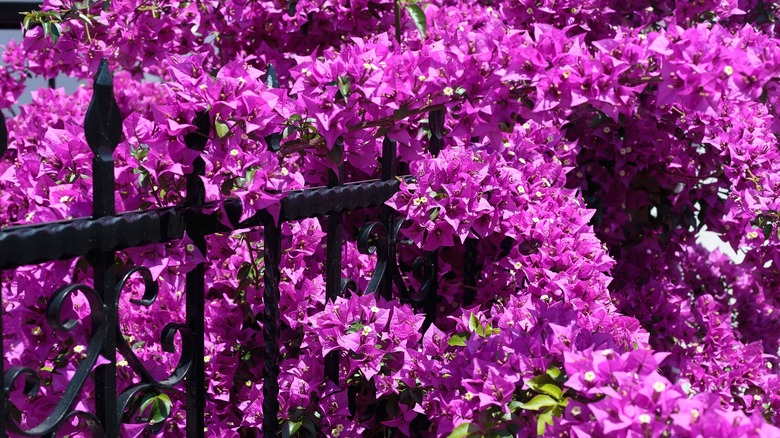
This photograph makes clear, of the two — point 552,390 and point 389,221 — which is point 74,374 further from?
point 389,221

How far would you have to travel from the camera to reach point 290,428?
159cm

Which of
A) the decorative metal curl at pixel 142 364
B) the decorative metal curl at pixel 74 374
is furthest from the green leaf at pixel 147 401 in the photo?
the decorative metal curl at pixel 74 374

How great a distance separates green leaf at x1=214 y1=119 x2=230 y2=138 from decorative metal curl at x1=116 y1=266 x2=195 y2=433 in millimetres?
250

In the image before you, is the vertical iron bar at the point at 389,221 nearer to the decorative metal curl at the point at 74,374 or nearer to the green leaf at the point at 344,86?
the green leaf at the point at 344,86

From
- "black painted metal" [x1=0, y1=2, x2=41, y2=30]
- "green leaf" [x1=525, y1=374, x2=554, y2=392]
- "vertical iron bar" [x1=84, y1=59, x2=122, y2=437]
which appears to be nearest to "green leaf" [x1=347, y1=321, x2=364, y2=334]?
"green leaf" [x1=525, y1=374, x2=554, y2=392]

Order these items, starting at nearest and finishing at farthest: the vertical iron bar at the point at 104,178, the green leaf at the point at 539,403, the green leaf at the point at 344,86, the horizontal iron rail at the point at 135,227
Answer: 1. the horizontal iron rail at the point at 135,227
2. the vertical iron bar at the point at 104,178
3. the green leaf at the point at 539,403
4. the green leaf at the point at 344,86

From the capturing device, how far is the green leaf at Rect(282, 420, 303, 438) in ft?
5.23

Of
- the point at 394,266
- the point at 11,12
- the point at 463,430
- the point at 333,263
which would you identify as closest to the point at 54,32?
the point at 333,263

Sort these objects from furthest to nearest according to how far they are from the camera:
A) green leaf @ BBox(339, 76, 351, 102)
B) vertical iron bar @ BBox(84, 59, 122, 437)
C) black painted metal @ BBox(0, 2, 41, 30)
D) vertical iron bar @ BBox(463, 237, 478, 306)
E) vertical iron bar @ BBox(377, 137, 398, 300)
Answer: black painted metal @ BBox(0, 2, 41, 30) → vertical iron bar @ BBox(463, 237, 478, 306) → vertical iron bar @ BBox(377, 137, 398, 300) → green leaf @ BBox(339, 76, 351, 102) → vertical iron bar @ BBox(84, 59, 122, 437)

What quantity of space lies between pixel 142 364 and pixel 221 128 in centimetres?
42

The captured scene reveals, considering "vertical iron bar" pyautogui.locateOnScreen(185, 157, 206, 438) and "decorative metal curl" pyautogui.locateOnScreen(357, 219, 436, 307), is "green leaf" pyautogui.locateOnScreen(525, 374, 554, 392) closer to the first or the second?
"decorative metal curl" pyautogui.locateOnScreen(357, 219, 436, 307)

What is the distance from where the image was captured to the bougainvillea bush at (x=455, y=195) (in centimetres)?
133

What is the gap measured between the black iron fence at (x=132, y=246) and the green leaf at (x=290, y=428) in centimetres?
3

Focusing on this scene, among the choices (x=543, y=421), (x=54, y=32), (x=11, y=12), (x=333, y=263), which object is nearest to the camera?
(x=543, y=421)
